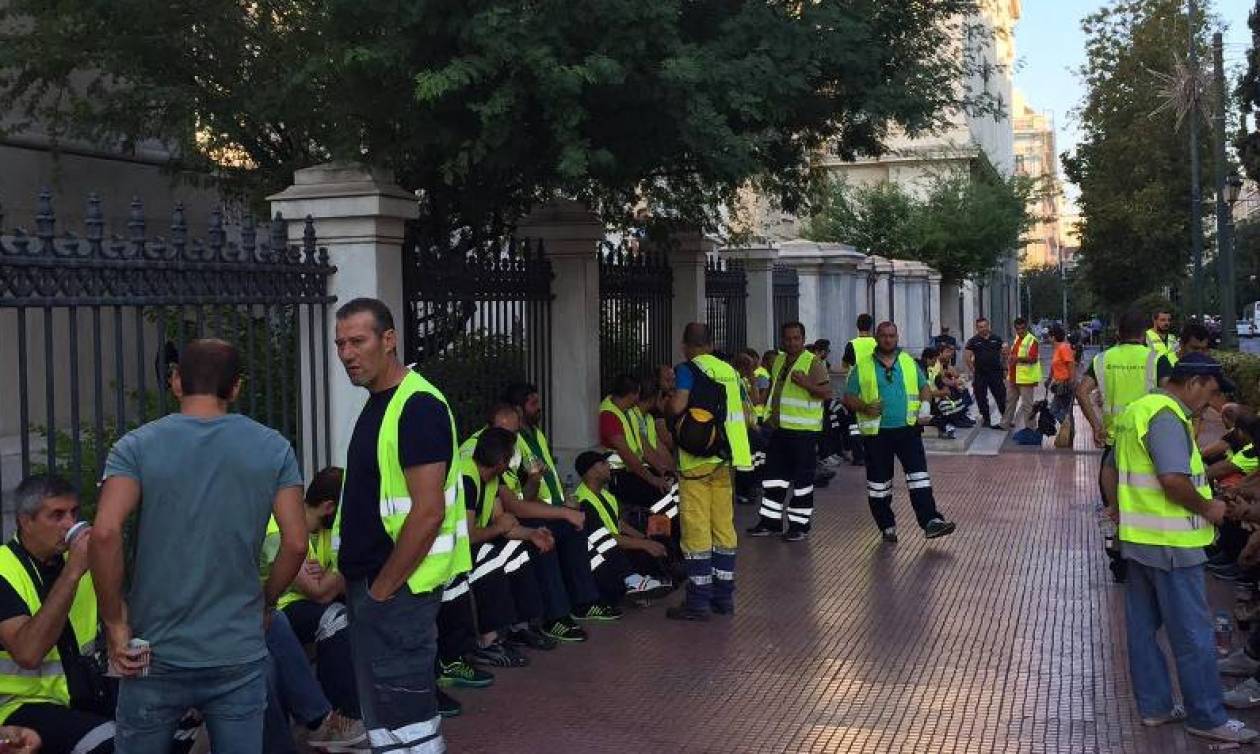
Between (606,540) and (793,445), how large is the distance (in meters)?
3.12

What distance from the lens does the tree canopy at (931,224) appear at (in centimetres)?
3506

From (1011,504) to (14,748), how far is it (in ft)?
33.5

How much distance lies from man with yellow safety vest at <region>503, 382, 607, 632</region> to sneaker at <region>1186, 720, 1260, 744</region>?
3384 millimetres

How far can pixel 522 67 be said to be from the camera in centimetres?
724

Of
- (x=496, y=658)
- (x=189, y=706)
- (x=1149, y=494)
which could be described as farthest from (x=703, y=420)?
(x=189, y=706)

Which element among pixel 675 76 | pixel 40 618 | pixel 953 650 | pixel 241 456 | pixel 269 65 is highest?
pixel 269 65

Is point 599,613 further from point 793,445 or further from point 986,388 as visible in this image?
point 986,388

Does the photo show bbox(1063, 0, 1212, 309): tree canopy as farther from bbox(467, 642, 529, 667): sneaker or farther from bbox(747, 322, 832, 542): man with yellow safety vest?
bbox(467, 642, 529, 667): sneaker

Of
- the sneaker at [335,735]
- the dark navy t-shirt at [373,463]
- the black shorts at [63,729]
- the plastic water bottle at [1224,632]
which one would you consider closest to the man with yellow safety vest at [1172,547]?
the plastic water bottle at [1224,632]

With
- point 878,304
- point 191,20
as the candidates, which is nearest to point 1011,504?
point 191,20

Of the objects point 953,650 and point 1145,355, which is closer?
point 953,650

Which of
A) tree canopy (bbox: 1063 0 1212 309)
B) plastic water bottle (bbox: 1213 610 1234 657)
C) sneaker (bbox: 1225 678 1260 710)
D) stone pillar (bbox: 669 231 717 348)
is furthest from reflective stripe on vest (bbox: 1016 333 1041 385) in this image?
tree canopy (bbox: 1063 0 1212 309)

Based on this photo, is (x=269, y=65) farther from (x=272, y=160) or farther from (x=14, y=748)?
(x=14, y=748)

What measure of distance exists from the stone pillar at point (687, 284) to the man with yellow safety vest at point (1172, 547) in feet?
25.2
